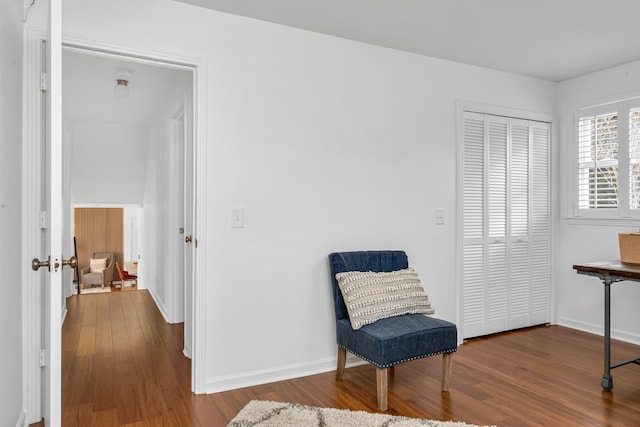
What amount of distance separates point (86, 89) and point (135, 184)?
2.41m

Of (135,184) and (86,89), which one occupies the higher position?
(86,89)

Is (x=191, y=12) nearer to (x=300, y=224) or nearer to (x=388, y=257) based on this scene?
(x=300, y=224)

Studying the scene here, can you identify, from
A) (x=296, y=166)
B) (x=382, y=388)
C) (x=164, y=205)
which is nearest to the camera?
(x=382, y=388)

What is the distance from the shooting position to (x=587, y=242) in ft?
13.7

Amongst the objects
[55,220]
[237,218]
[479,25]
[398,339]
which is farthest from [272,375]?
[479,25]

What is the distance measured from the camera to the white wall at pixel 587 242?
3883mm

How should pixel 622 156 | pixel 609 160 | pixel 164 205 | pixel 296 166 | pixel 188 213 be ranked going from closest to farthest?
pixel 296 166 < pixel 188 213 < pixel 622 156 < pixel 609 160 < pixel 164 205

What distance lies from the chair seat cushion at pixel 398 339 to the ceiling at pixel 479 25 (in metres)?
1.98

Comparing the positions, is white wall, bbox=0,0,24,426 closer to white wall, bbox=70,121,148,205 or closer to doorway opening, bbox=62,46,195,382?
doorway opening, bbox=62,46,195,382

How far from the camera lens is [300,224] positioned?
313cm

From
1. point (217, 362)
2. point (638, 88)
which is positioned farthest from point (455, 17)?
point (217, 362)

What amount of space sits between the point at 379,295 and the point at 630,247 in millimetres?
1859

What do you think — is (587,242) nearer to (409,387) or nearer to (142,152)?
(409,387)

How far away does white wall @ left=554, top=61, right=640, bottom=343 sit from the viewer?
153 inches
